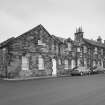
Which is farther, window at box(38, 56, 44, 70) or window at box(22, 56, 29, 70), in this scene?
window at box(38, 56, 44, 70)

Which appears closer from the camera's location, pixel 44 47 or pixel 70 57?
pixel 44 47

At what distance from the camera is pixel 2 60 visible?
23875 millimetres

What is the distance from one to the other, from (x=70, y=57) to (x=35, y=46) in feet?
30.5

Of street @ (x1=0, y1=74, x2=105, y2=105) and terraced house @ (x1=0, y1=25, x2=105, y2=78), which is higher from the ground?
terraced house @ (x1=0, y1=25, x2=105, y2=78)

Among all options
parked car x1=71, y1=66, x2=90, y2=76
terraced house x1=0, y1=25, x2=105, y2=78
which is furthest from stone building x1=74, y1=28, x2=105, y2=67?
parked car x1=71, y1=66, x2=90, y2=76

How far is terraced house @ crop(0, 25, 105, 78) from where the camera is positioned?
75.7ft

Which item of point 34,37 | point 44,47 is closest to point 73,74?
point 44,47

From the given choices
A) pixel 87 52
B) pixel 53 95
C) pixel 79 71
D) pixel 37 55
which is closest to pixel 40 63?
pixel 37 55

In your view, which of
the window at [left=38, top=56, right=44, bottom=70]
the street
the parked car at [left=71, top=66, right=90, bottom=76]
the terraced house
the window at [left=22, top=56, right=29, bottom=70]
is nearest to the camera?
the street

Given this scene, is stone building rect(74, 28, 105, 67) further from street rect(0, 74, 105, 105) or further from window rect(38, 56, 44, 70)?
street rect(0, 74, 105, 105)

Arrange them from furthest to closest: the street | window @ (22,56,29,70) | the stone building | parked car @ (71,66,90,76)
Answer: the stone building < parked car @ (71,66,90,76) < window @ (22,56,29,70) < the street

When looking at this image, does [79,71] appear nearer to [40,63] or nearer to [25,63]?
[40,63]

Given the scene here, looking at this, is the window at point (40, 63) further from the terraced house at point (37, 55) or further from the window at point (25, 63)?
the window at point (25, 63)

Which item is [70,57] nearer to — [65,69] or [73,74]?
[65,69]
